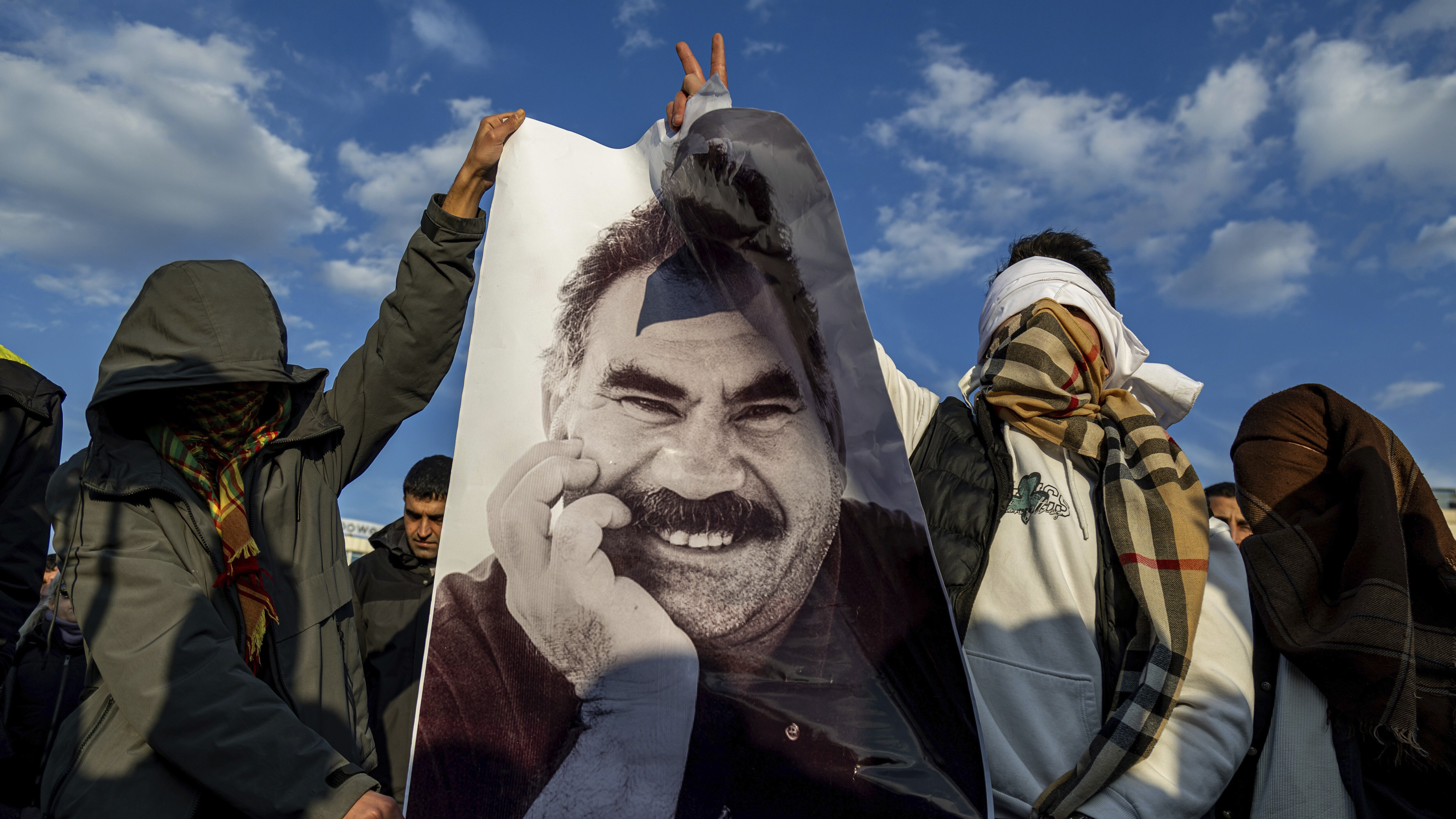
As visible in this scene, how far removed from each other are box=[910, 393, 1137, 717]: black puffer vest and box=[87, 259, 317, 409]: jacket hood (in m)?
1.26

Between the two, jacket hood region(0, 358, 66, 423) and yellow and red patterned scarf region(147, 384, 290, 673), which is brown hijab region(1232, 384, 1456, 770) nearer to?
yellow and red patterned scarf region(147, 384, 290, 673)

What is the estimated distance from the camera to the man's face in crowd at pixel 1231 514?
4027mm

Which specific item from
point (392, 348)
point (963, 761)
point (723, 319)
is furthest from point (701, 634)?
point (392, 348)

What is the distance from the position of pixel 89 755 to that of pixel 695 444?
3.63 ft

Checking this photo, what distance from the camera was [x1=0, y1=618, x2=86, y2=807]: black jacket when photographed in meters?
2.61

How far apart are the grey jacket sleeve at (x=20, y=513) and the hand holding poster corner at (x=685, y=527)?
140cm

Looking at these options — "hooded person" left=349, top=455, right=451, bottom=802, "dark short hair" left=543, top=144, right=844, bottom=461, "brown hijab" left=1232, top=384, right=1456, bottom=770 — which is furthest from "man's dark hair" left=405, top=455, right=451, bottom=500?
"brown hijab" left=1232, top=384, right=1456, bottom=770

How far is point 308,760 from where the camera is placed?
1.42 m

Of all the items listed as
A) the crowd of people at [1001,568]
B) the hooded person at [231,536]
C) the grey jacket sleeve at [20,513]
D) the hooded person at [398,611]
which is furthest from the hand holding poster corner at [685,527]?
the grey jacket sleeve at [20,513]

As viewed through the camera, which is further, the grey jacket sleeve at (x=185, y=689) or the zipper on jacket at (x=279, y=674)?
the zipper on jacket at (x=279, y=674)

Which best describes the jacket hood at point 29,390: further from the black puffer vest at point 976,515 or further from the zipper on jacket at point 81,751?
the black puffer vest at point 976,515

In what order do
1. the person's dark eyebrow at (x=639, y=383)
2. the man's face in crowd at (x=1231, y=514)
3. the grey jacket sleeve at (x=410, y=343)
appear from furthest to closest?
the man's face in crowd at (x=1231, y=514), the grey jacket sleeve at (x=410, y=343), the person's dark eyebrow at (x=639, y=383)

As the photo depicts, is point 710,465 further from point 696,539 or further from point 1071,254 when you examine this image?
point 1071,254

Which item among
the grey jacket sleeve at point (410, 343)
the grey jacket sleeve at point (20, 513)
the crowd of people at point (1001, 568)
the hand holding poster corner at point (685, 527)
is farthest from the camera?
the grey jacket sleeve at point (20, 513)
